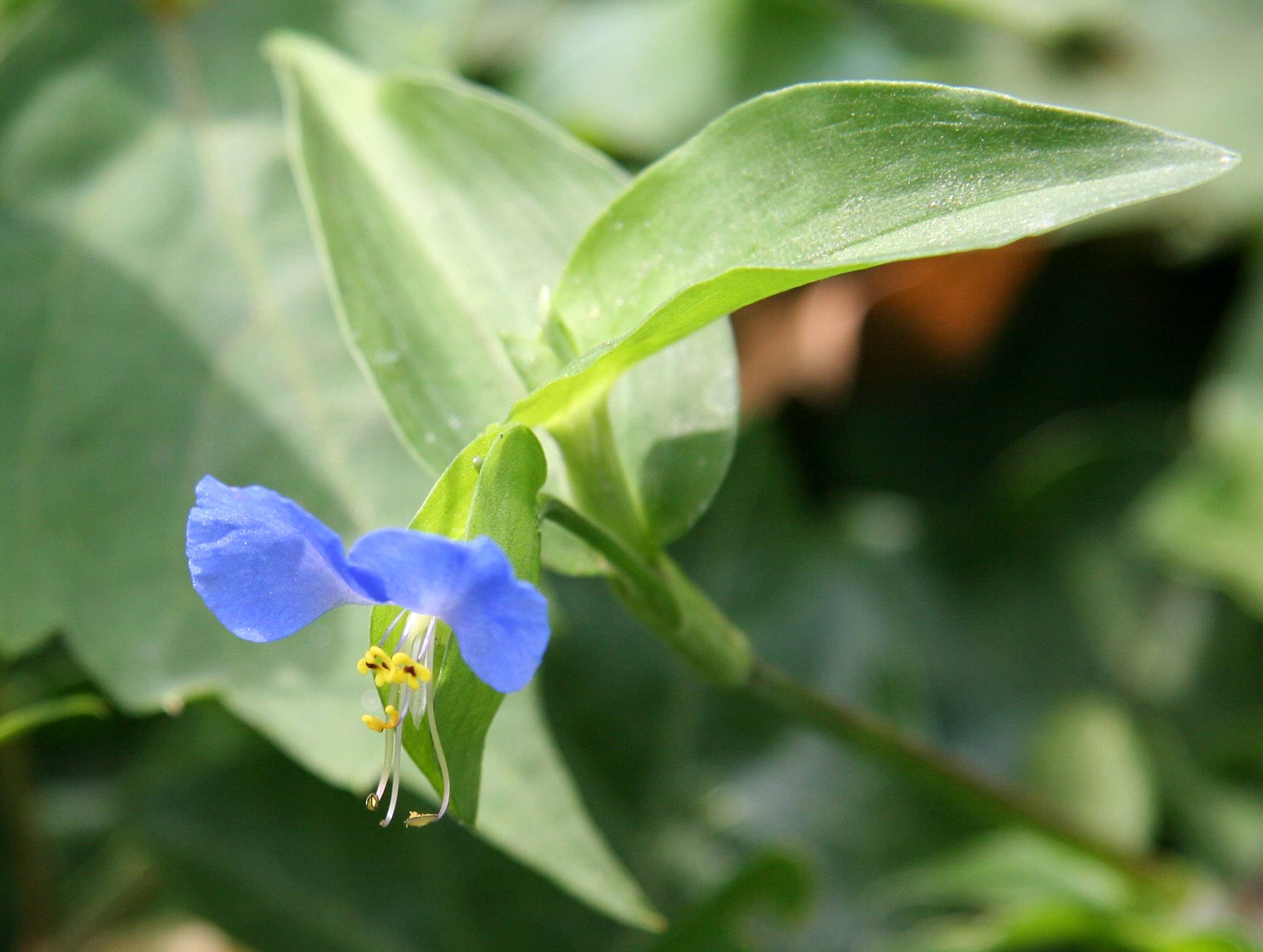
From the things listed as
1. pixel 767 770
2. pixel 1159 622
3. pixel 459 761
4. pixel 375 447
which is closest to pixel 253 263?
pixel 375 447

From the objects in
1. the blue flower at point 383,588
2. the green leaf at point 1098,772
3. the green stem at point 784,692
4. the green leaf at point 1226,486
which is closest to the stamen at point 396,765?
the blue flower at point 383,588

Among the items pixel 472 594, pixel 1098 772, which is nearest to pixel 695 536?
pixel 1098 772

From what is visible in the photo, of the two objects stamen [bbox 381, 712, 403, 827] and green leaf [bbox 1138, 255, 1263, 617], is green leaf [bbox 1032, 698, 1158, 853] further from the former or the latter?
stamen [bbox 381, 712, 403, 827]

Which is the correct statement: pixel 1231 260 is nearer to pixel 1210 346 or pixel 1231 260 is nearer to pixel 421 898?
pixel 1210 346

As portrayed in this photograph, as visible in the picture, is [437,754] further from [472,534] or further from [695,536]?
[695,536]

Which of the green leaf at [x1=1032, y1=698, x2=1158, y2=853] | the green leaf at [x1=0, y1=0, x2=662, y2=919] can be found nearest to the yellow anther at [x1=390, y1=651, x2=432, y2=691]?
the green leaf at [x1=0, y1=0, x2=662, y2=919]

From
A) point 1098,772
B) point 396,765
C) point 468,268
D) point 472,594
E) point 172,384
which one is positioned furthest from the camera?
point 1098,772
